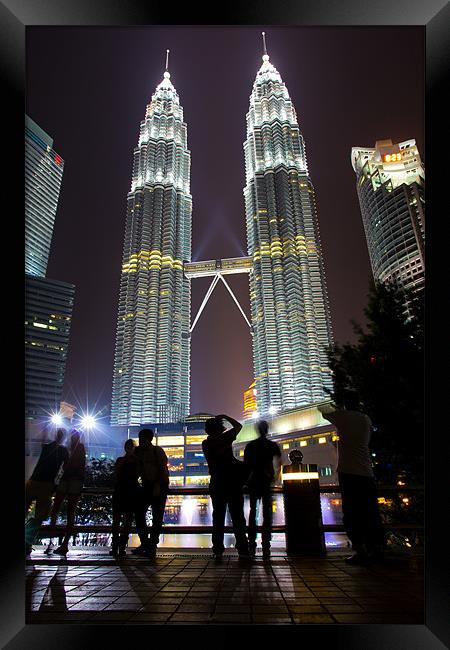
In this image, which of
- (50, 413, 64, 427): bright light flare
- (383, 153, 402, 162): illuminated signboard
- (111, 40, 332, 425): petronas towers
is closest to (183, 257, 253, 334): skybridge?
(111, 40, 332, 425): petronas towers

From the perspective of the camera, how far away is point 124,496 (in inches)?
215

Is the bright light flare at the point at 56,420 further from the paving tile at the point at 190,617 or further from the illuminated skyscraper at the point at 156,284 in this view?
the illuminated skyscraper at the point at 156,284

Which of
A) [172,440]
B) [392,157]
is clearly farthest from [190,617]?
[392,157]

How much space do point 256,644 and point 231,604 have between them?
0.55 metres

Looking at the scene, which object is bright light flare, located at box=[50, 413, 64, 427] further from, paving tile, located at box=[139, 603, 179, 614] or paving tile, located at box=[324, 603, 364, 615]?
paving tile, located at box=[324, 603, 364, 615]

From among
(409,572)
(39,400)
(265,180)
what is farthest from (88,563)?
(265,180)

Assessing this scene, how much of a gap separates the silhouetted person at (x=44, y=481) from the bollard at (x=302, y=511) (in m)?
2.92

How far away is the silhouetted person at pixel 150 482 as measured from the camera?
5402 millimetres

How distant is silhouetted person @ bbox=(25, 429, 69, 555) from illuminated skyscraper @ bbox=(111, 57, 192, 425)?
70.7 meters

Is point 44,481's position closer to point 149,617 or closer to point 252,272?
point 149,617

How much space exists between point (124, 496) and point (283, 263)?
231 feet
